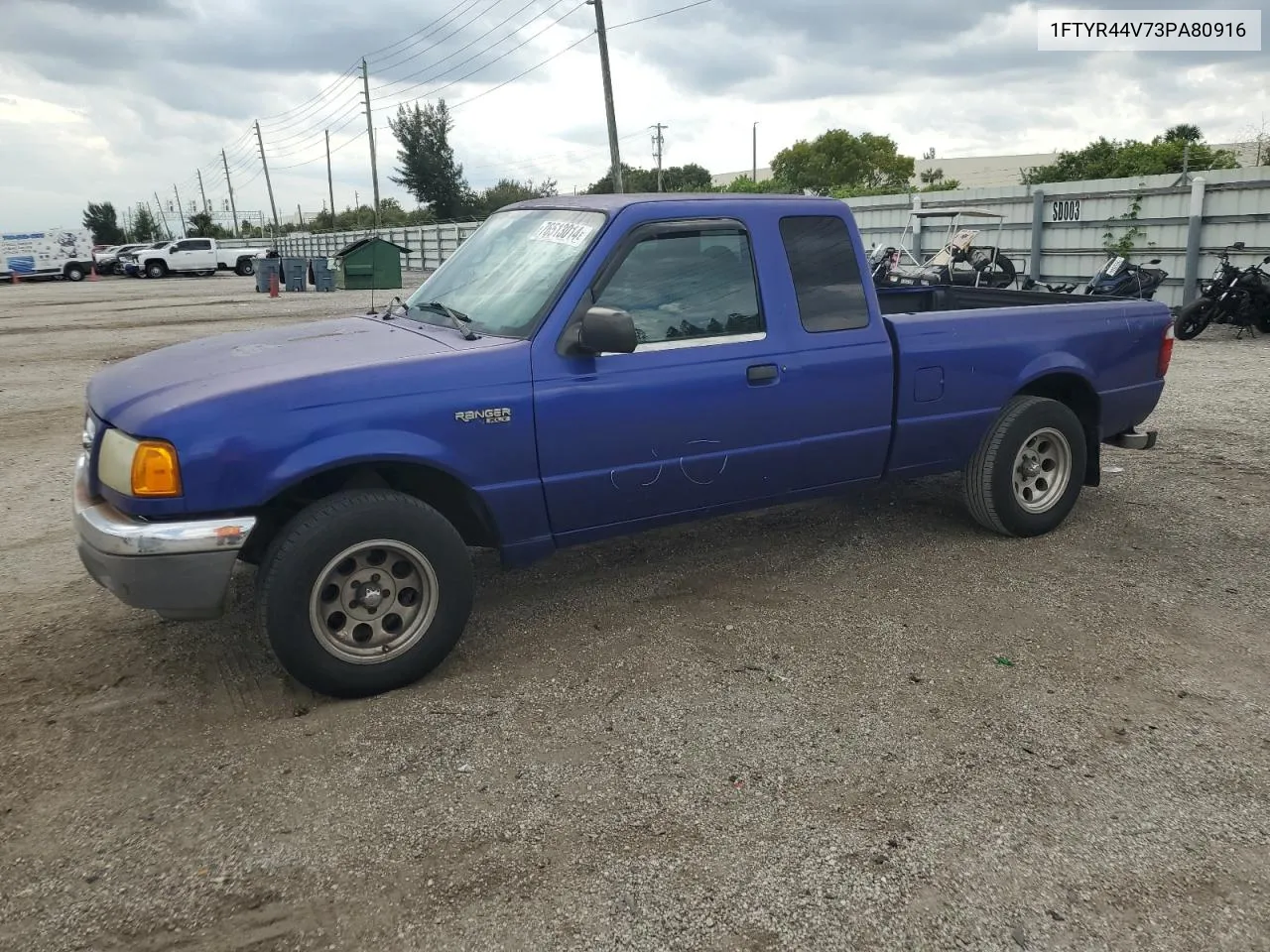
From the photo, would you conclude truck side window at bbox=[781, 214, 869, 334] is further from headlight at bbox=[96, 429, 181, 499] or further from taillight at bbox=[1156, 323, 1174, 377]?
headlight at bbox=[96, 429, 181, 499]

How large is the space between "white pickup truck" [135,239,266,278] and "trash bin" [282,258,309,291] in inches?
534

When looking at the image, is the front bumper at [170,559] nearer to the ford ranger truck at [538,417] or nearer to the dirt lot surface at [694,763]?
the ford ranger truck at [538,417]

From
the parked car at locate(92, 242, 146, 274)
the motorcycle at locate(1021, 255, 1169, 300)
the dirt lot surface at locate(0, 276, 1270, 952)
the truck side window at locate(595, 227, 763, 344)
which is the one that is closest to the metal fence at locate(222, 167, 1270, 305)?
the motorcycle at locate(1021, 255, 1169, 300)

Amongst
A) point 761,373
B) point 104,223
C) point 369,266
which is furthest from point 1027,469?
point 104,223

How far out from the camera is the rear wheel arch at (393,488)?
11.9 ft

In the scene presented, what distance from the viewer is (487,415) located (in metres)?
3.67

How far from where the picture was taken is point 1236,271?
12781 millimetres

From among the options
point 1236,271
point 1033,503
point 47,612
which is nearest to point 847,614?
point 1033,503

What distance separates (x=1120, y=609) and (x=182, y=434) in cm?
400

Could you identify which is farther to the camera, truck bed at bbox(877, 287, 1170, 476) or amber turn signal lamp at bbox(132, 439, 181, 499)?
truck bed at bbox(877, 287, 1170, 476)

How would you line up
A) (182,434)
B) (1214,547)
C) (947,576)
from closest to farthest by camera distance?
(182,434) → (947,576) → (1214,547)

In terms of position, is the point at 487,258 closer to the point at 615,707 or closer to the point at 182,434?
the point at 182,434

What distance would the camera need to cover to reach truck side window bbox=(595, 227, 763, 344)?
13.3ft

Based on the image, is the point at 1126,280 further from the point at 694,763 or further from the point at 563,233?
the point at 694,763
